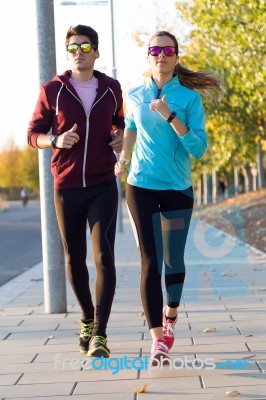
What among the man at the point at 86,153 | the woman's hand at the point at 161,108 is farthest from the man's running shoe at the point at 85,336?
the woman's hand at the point at 161,108

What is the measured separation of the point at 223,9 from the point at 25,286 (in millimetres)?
10352

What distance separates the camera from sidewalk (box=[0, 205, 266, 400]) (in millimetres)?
5332

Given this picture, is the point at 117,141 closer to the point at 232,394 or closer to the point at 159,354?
the point at 159,354

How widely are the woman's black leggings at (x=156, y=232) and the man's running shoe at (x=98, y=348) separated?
38cm

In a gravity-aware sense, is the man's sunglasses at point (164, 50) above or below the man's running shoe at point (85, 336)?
above

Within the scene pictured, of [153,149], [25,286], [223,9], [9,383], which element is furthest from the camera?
[223,9]

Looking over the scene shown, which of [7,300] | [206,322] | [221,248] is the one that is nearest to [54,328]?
[206,322]

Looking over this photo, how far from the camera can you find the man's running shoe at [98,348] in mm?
6246

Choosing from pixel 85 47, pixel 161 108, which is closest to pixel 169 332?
pixel 161 108

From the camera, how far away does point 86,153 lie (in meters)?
6.49

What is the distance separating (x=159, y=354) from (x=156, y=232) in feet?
2.49

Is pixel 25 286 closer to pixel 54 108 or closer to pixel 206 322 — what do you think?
pixel 206 322

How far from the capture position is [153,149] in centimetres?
610

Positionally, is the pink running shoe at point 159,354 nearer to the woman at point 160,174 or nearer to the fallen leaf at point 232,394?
the woman at point 160,174
